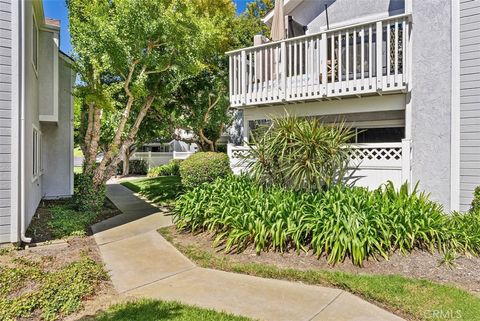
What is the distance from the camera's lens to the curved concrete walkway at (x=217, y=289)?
13.4 feet

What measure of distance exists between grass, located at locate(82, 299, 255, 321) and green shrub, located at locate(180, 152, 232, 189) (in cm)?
497

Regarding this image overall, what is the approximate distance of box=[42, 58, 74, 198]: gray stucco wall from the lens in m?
11.9

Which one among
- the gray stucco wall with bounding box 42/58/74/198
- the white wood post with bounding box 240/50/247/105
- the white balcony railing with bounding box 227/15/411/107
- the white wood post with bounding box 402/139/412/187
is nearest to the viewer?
the white wood post with bounding box 402/139/412/187

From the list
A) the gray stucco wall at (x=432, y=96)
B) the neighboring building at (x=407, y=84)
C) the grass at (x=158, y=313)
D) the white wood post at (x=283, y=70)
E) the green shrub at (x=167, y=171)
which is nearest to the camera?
the grass at (x=158, y=313)

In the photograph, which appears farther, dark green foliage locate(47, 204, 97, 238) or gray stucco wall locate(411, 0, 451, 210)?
dark green foliage locate(47, 204, 97, 238)

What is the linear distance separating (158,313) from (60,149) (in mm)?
10314

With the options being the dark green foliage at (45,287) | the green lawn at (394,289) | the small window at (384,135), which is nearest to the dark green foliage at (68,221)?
the dark green foliage at (45,287)

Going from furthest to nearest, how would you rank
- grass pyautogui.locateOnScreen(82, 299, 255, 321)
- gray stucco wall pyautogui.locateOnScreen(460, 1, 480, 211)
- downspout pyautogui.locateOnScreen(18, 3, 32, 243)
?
gray stucco wall pyautogui.locateOnScreen(460, 1, 480, 211) → downspout pyautogui.locateOnScreen(18, 3, 32, 243) → grass pyautogui.locateOnScreen(82, 299, 255, 321)

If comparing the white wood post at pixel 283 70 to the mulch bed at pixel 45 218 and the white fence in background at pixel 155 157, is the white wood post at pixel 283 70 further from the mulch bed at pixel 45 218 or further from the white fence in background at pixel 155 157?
the white fence in background at pixel 155 157

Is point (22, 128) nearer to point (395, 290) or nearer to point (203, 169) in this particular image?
point (203, 169)
